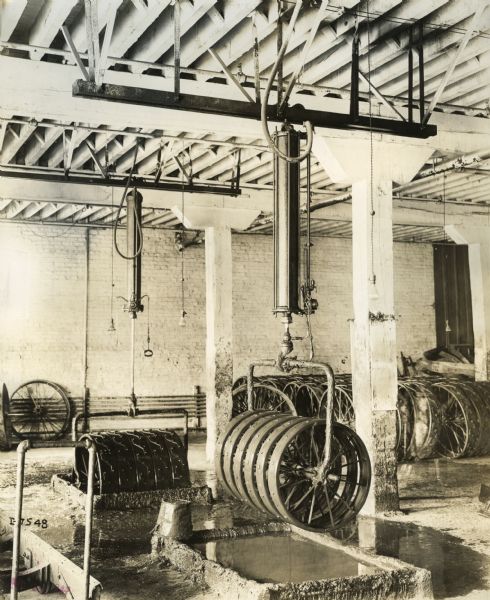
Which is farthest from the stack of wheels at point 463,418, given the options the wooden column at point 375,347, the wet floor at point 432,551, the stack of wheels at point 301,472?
the stack of wheels at point 301,472

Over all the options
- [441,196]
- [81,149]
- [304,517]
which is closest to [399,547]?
[304,517]

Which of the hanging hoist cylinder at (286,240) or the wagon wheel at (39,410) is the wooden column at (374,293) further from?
the wagon wheel at (39,410)

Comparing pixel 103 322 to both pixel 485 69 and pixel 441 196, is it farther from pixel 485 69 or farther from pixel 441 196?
pixel 485 69

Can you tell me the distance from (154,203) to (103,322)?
3.98 metres

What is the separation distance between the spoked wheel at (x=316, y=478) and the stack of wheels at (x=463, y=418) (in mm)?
6312

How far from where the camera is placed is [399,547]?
6266 mm

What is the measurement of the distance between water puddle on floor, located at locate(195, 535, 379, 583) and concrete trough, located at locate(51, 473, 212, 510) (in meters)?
1.78

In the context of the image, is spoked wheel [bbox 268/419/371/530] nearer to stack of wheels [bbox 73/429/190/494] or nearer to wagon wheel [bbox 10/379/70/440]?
A: stack of wheels [bbox 73/429/190/494]

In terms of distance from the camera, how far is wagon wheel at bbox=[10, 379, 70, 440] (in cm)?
1345

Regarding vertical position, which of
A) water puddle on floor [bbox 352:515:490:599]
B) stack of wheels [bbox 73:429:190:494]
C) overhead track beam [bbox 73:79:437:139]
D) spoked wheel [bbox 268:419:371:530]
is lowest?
water puddle on floor [bbox 352:515:490:599]

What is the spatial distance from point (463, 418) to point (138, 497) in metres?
5.19

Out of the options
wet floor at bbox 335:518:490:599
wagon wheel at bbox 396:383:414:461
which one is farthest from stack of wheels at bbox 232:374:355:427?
wet floor at bbox 335:518:490:599

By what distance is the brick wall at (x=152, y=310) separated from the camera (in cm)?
1373

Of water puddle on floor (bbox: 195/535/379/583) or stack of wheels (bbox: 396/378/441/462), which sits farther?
stack of wheels (bbox: 396/378/441/462)
